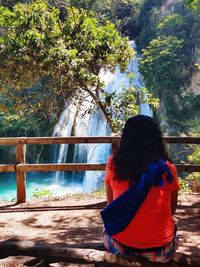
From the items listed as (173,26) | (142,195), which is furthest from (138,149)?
(173,26)

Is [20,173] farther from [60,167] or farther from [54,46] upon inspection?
[54,46]

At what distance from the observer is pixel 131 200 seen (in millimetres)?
1921

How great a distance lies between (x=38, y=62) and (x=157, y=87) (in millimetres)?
9913

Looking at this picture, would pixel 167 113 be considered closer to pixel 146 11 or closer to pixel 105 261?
pixel 146 11

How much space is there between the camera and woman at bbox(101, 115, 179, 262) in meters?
1.94

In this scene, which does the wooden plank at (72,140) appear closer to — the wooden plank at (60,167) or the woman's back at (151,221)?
the wooden plank at (60,167)

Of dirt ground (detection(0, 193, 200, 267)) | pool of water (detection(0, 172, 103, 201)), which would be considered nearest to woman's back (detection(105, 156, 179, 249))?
dirt ground (detection(0, 193, 200, 267))

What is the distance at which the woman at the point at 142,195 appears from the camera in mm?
1938

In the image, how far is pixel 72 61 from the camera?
21.6 ft

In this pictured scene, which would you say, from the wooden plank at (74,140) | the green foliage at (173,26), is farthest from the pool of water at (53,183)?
the wooden plank at (74,140)

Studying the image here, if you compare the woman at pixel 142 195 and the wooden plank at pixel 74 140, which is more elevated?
the wooden plank at pixel 74 140

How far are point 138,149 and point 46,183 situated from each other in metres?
15.7

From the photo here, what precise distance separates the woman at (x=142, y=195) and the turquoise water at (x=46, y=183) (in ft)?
44.4

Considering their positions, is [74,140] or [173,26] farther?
[173,26]
